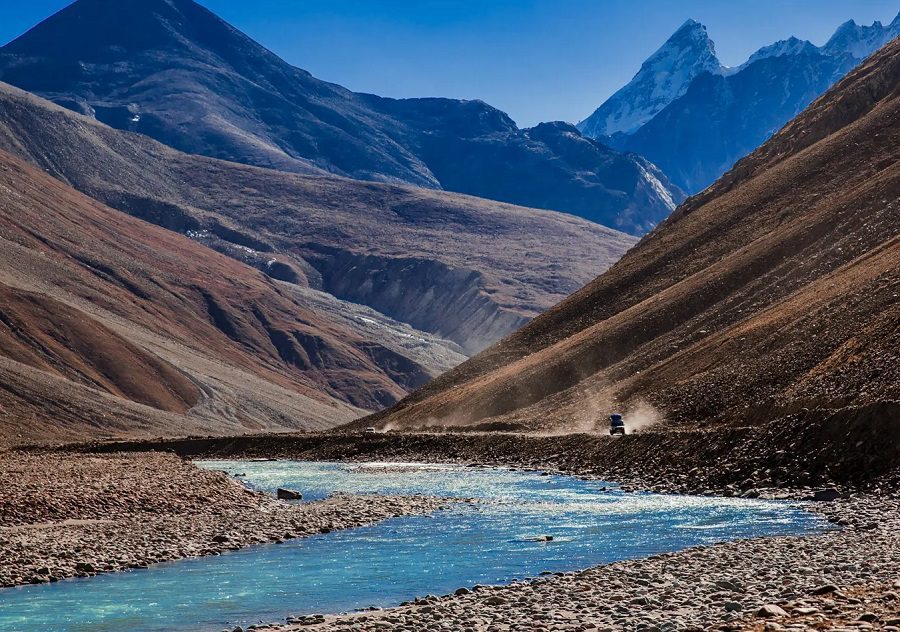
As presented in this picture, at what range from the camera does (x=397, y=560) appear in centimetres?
3362

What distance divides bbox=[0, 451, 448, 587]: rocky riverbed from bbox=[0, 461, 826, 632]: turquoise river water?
116 centimetres

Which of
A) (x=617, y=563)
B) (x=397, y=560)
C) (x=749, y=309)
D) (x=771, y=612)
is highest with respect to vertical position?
(x=749, y=309)

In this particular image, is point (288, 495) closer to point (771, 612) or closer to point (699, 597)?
point (699, 597)

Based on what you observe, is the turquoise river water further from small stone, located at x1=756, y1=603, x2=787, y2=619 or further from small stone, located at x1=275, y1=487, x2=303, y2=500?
small stone, located at x1=756, y1=603, x2=787, y2=619

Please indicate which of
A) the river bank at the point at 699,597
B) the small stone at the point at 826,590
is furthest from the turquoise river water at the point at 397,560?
the small stone at the point at 826,590

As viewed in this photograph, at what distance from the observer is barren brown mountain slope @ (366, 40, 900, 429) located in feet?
232

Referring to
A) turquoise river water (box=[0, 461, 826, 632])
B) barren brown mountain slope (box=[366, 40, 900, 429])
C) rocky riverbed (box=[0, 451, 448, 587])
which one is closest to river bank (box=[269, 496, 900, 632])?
turquoise river water (box=[0, 461, 826, 632])

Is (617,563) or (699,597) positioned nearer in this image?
(699,597)

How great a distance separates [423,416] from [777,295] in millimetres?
40769

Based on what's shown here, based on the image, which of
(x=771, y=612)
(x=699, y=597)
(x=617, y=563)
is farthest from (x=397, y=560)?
(x=771, y=612)

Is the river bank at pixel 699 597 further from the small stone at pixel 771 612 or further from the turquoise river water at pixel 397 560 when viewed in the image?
the turquoise river water at pixel 397 560

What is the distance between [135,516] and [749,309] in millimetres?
66284

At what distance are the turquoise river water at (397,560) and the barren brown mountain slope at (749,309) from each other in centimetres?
1551

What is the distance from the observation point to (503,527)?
137 feet
